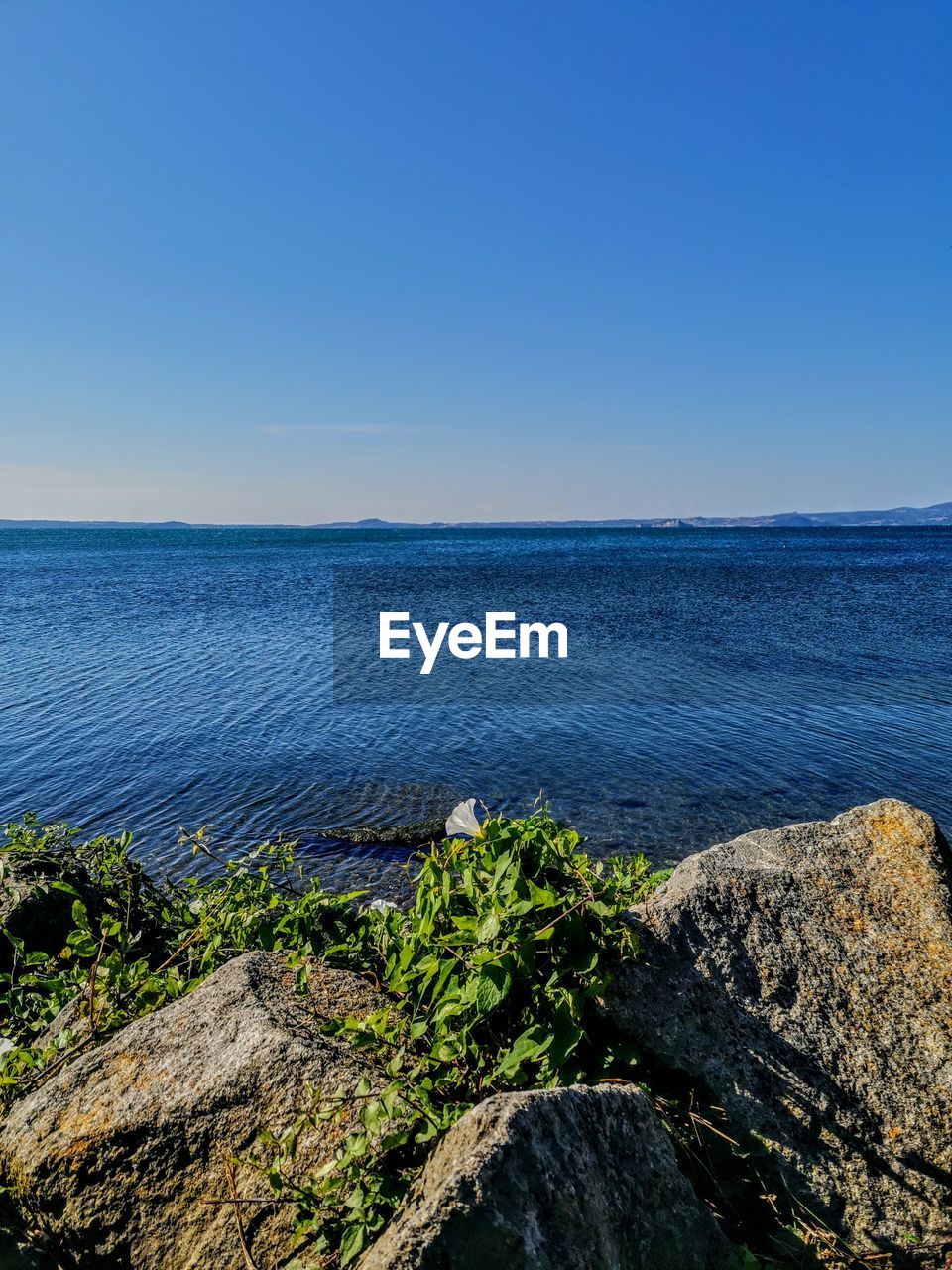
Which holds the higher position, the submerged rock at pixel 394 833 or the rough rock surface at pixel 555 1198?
the rough rock surface at pixel 555 1198

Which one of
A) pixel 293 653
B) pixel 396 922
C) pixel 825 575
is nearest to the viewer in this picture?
A: pixel 396 922

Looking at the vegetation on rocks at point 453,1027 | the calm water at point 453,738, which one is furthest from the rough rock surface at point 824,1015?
the calm water at point 453,738

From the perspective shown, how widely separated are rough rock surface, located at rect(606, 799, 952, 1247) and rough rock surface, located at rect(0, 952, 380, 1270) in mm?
1253

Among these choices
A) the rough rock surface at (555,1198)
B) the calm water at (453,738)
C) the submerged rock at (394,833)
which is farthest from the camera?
the calm water at (453,738)

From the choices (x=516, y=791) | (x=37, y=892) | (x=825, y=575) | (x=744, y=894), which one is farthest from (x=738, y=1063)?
(x=825, y=575)

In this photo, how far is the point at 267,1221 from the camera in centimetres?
235

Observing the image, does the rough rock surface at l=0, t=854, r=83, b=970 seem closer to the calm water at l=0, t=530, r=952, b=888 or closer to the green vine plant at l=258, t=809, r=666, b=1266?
the green vine plant at l=258, t=809, r=666, b=1266

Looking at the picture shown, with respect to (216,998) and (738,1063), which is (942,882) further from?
(216,998)

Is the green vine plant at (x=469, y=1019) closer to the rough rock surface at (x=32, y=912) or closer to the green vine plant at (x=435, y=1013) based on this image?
the green vine plant at (x=435, y=1013)

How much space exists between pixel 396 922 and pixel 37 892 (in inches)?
95.4

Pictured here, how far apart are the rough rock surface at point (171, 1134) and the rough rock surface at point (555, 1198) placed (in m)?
0.69

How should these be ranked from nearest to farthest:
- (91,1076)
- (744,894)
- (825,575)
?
(91,1076) → (744,894) → (825,575)

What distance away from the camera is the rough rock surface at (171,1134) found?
97.3 inches

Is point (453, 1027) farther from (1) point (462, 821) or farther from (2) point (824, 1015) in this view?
(2) point (824, 1015)
